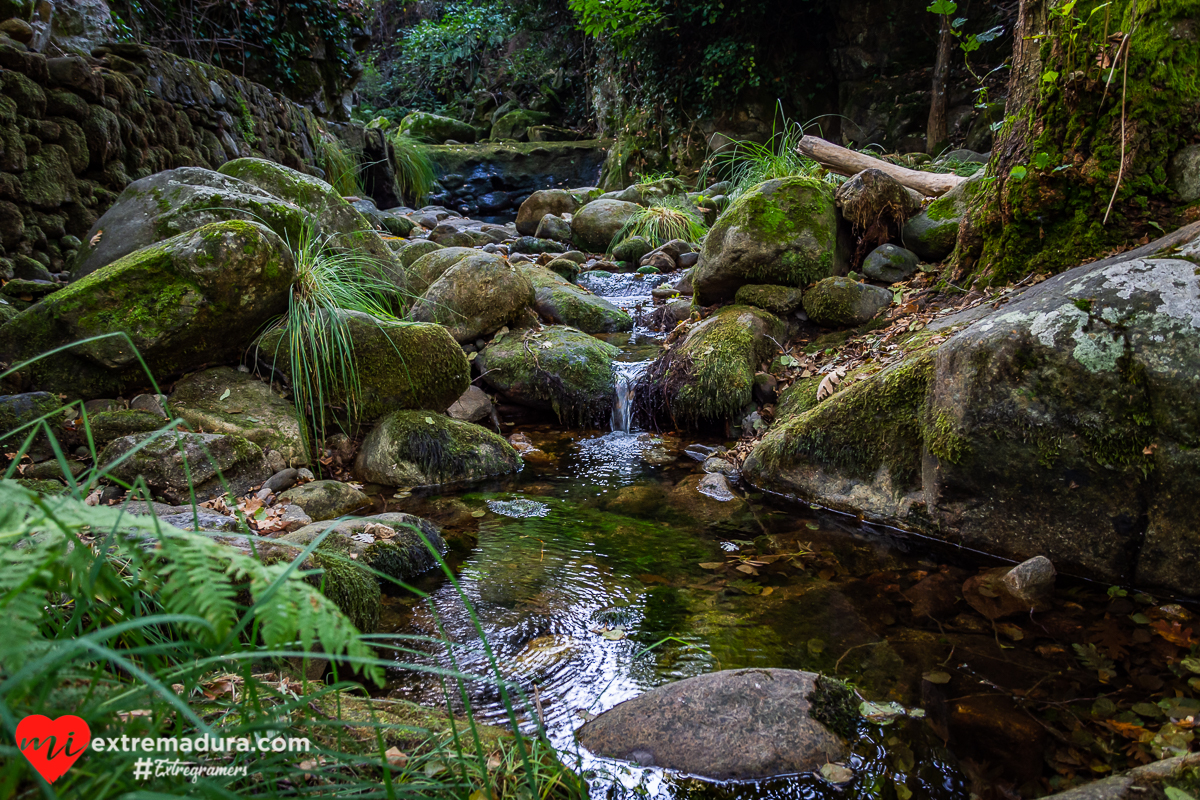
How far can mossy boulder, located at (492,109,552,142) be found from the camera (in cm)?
1936

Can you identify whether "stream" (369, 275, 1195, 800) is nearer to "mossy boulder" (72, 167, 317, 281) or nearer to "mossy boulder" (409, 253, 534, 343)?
"mossy boulder" (409, 253, 534, 343)

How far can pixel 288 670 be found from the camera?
194 cm

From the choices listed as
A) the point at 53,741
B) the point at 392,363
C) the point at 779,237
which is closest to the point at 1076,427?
the point at 779,237

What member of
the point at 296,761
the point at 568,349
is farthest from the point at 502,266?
the point at 296,761

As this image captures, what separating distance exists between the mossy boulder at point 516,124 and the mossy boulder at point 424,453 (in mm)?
16914

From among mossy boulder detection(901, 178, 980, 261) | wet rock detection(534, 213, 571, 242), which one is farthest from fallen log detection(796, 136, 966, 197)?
wet rock detection(534, 213, 571, 242)

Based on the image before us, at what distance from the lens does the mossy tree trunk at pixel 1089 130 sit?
3.25 metres

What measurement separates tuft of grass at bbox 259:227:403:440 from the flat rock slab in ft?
10.6

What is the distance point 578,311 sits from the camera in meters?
6.88

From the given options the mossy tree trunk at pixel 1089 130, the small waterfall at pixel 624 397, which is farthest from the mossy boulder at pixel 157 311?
the mossy tree trunk at pixel 1089 130

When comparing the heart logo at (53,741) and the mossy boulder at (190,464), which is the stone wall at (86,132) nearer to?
the mossy boulder at (190,464)

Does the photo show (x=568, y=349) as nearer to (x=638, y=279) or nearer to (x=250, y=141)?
(x=638, y=279)

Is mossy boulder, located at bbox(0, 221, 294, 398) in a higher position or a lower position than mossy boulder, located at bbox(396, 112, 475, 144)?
lower

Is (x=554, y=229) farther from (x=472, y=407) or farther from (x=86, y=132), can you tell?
(x=86, y=132)
